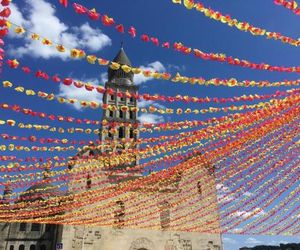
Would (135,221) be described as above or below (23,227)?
below

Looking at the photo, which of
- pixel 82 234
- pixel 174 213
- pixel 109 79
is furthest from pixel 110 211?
pixel 109 79

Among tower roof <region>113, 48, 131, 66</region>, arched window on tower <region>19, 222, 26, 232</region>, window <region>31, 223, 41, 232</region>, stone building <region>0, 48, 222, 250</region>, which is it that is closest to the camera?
stone building <region>0, 48, 222, 250</region>

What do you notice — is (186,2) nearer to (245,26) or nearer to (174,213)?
(245,26)

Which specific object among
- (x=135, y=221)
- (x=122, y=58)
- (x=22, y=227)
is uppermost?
(x=122, y=58)

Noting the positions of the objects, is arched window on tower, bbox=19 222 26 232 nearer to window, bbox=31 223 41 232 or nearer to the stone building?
the stone building

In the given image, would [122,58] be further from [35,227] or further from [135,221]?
[135,221]

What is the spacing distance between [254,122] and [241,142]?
1485mm

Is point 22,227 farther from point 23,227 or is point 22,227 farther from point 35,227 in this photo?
point 35,227

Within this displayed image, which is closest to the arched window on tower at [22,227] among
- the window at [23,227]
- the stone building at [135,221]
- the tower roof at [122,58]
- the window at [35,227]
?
the window at [23,227]

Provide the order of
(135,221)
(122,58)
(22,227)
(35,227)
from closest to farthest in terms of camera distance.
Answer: (135,221) → (22,227) → (35,227) → (122,58)

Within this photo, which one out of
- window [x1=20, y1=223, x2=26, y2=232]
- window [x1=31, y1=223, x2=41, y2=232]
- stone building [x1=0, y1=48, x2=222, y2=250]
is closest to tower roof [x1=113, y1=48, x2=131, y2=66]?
stone building [x1=0, y1=48, x2=222, y2=250]

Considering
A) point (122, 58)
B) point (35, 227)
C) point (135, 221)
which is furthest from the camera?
point (122, 58)

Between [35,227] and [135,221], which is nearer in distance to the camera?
[135,221]

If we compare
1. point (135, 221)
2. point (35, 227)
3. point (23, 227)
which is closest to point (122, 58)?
point (35, 227)
